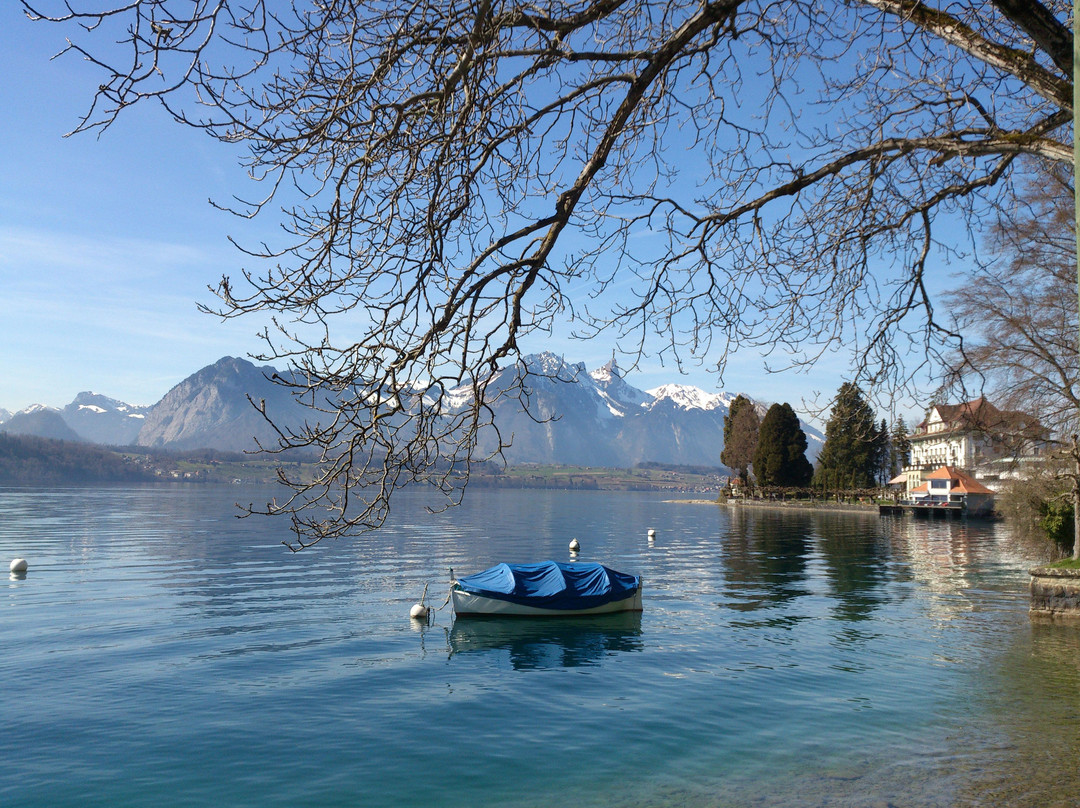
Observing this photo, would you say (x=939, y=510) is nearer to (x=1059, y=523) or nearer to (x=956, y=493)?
(x=956, y=493)

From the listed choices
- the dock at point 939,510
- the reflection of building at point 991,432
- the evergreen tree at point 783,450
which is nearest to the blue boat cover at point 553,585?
the reflection of building at point 991,432

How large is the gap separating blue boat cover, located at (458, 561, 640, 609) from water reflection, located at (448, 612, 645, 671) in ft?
2.06

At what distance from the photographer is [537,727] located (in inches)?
560

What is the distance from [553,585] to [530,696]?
9.32m

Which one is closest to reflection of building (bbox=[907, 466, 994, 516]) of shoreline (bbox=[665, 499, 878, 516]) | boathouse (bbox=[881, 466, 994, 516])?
A: boathouse (bbox=[881, 466, 994, 516])

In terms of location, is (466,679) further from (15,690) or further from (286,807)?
(15,690)

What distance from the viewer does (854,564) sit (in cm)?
4075

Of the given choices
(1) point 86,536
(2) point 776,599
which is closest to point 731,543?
(2) point 776,599

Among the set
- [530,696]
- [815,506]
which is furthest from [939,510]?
[530,696]

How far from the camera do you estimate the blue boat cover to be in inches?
988

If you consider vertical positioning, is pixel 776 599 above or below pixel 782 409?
below

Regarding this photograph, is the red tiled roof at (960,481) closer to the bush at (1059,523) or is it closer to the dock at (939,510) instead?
the dock at (939,510)

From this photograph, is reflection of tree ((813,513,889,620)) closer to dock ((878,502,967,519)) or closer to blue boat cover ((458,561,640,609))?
blue boat cover ((458,561,640,609))

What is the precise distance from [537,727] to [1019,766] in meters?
7.63
